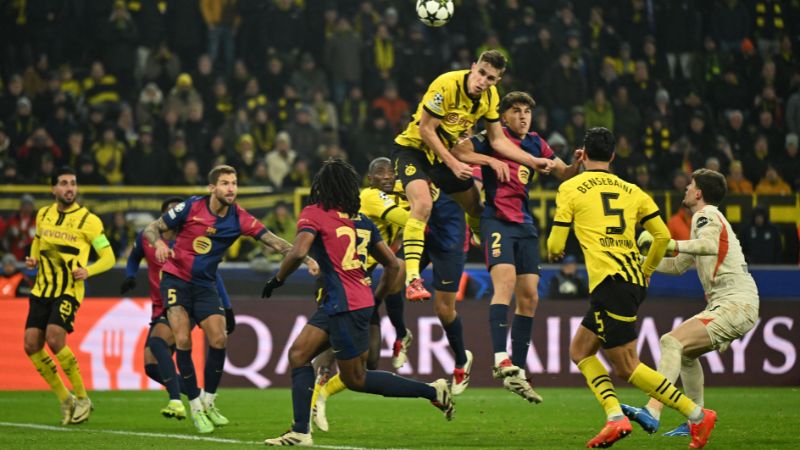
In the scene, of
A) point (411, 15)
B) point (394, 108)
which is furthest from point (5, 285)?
point (411, 15)

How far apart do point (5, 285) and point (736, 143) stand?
12.8 m

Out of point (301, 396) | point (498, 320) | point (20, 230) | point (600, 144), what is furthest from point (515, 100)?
point (20, 230)

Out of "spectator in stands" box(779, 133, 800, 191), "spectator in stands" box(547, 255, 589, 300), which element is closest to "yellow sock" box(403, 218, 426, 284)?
"spectator in stands" box(547, 255, 589, 300)

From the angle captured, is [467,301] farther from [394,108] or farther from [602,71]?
[602,71]

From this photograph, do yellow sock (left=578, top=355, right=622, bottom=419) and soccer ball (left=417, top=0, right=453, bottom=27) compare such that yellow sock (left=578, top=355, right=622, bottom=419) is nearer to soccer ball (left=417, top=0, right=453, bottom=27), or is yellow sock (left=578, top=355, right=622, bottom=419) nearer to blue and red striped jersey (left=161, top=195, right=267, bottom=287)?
blue and red striped jersey (left=161, top=195, right=267, bottom=287)

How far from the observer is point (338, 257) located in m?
9.91

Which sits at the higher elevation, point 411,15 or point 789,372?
point 411,15

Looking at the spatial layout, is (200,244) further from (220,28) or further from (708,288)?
(220,28)

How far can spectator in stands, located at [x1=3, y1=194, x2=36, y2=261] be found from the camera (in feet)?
61.9

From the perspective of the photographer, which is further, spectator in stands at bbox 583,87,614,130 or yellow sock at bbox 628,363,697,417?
spectator in stands at bbox 583,87,614,130

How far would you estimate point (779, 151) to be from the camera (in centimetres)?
2303

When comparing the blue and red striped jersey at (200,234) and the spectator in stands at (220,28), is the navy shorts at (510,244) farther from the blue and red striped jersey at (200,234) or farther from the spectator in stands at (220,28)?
the spectator in stands at (220,28)

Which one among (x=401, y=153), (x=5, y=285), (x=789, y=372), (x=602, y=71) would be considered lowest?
(x=789, y=372)

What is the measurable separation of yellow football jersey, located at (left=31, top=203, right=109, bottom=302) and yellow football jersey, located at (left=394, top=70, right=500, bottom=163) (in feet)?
13.1
